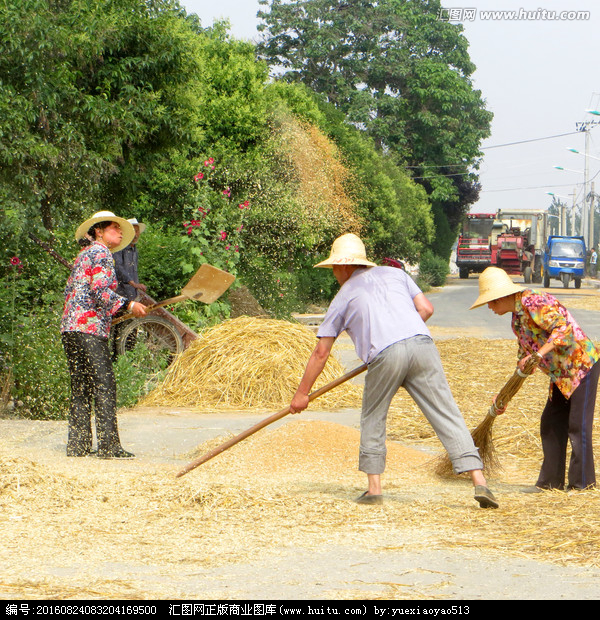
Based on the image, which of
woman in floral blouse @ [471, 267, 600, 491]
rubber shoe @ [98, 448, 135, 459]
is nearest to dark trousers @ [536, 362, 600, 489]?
woman in floral blouse @ [471, 267, 600, 491]

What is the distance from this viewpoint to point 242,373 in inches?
411

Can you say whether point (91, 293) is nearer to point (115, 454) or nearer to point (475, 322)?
point (115, 454)

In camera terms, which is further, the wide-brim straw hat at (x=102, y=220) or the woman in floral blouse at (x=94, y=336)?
the wide-brim straw hat at (x=102, y=220)

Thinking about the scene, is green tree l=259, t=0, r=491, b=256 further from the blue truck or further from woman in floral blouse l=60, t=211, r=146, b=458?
woman in floral blouse l=60, t=211, r=146, b=458

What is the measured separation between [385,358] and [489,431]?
1408 millimetres

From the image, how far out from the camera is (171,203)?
20688mm

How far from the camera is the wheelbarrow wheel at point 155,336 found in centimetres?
1155

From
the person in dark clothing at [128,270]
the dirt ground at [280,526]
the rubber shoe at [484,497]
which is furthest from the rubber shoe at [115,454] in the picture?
the person in dark clothing at [128,270]

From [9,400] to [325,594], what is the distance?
624 cm

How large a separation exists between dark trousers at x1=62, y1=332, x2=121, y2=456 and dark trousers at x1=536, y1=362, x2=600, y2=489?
308cm

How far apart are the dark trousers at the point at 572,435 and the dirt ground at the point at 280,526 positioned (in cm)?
17

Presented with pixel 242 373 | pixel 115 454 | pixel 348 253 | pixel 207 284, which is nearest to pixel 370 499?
pixel 348 253

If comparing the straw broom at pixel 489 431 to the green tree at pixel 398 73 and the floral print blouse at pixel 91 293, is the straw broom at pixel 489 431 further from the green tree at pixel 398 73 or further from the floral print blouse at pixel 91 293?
the green tree at pixel 398 73

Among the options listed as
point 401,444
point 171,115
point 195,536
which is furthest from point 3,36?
point 195,536
